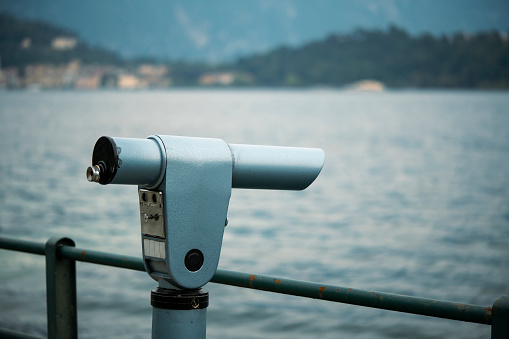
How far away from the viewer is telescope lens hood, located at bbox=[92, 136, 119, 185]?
5.41 feet

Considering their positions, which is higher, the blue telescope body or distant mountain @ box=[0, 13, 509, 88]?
distant mountain @ box=[0, 13, 509, 88]

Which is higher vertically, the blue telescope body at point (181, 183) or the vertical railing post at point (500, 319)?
the blue telescope body at point (181, 183)

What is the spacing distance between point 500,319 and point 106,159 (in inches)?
38.7

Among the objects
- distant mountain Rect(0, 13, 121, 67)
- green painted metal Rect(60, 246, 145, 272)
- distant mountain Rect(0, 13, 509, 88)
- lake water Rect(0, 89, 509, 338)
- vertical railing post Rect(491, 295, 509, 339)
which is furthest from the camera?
distant mountain Rect(0, 13, 509, 88)

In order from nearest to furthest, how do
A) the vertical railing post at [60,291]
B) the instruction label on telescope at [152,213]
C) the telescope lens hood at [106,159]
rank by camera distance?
the telescope lens hood at [106,159], the instruction label on telescope at [152,213], the vertical railing post at [60,291]

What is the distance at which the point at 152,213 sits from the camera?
1.78 metres

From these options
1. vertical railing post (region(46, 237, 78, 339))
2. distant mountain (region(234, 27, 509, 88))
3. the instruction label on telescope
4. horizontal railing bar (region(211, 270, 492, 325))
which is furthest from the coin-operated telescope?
distant mountain (region(234, 27, 509, 88))

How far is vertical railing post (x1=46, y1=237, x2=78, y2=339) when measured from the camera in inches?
113

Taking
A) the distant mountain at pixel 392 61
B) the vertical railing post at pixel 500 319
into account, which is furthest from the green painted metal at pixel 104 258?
the distant mountain at pixel 392 61

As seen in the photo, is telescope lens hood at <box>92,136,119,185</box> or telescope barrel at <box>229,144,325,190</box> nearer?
telescope lens hood at <box>92,136,119,185</box>

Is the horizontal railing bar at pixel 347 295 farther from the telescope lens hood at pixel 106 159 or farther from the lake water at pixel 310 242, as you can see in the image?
the lake water at pixel 310 242

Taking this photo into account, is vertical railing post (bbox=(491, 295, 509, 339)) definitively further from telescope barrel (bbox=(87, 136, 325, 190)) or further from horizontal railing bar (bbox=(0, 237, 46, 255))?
horizontal railing bar (bbox=(0, 237, 46, 255))

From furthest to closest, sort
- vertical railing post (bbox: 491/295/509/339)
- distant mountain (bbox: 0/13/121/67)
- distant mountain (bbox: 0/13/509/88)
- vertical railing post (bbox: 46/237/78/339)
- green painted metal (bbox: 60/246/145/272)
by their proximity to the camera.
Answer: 1. distant mountain (bbox: 0/13/509/88)
2. distant mountain (bbox: 0/13/121/67)
3. vertical railing post (bbox: 46/237/78/339)
4. green painted metal (bbox: 60/246/145/272)
5. vertical railing post (bbox: 491/295/509/339)

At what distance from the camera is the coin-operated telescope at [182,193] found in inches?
66.4
